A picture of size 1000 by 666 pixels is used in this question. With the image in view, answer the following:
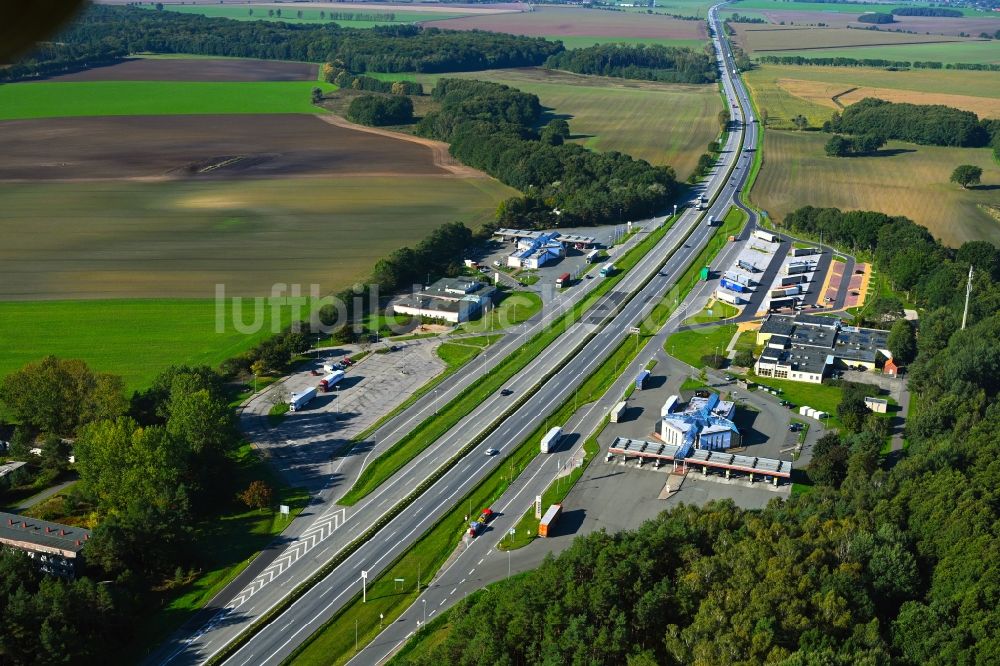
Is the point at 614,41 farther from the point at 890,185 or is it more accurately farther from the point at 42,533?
the point at 42,533

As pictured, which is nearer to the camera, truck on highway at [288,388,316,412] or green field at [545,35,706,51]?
truck on highway at [288,388,316,412]

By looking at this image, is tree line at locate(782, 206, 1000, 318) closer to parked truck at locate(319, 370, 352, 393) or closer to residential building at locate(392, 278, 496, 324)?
residential building at locate(392, 278, 496, 324)

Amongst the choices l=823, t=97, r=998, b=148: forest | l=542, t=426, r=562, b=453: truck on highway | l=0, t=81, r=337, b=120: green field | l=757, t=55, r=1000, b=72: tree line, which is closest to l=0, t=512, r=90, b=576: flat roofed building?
l=542, t=426, r=562, b=453: truck on highway

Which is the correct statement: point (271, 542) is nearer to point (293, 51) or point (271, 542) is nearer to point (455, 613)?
point (455, 613)

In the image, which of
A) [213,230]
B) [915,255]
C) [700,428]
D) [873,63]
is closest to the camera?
[700,428]

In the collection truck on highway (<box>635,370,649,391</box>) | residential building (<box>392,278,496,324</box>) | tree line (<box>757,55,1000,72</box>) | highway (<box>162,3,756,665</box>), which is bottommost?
highway (<box>162,3,756,665</box>)

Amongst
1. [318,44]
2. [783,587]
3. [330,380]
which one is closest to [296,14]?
[318,44]

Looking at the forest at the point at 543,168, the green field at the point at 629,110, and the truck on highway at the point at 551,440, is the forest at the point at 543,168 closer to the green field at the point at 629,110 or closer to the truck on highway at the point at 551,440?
the green field at the point at 629,110
